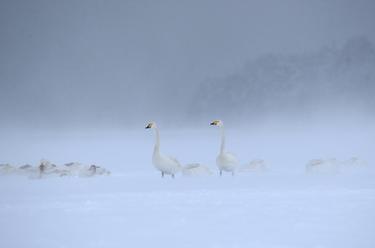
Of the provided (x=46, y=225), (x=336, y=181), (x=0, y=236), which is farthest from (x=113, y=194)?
(x=336, y=181)

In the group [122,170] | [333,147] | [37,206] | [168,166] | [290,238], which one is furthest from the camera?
[333,147]

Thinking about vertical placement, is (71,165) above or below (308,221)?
above

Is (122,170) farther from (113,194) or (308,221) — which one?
(308,221)

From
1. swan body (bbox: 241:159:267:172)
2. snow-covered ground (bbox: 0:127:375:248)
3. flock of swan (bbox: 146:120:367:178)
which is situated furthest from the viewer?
swan body (bbox: 241:159:267:172)

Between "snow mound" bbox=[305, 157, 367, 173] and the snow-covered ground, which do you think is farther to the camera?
"snow mound" bbox=[305, 157, 367, 173]

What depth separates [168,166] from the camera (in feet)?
42.9

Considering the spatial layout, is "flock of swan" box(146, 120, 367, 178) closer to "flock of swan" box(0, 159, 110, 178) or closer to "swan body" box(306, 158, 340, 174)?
"swan body" box(306, 158, 340, 174)

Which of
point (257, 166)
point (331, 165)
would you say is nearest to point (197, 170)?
point (257, 166)

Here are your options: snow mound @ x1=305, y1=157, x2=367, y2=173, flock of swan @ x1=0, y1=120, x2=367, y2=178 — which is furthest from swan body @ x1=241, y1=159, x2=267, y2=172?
snow mound @ x1=305, y1=157, x2=367, y2=173

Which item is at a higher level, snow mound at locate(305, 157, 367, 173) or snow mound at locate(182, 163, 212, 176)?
snow mound at locate(305, 157, 367, 173)

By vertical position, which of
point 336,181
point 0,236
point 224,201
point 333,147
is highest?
point 333,147

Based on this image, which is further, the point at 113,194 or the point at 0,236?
the point at 113,194

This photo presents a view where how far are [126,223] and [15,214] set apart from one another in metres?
1.70

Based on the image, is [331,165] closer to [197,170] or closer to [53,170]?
[197,170]
